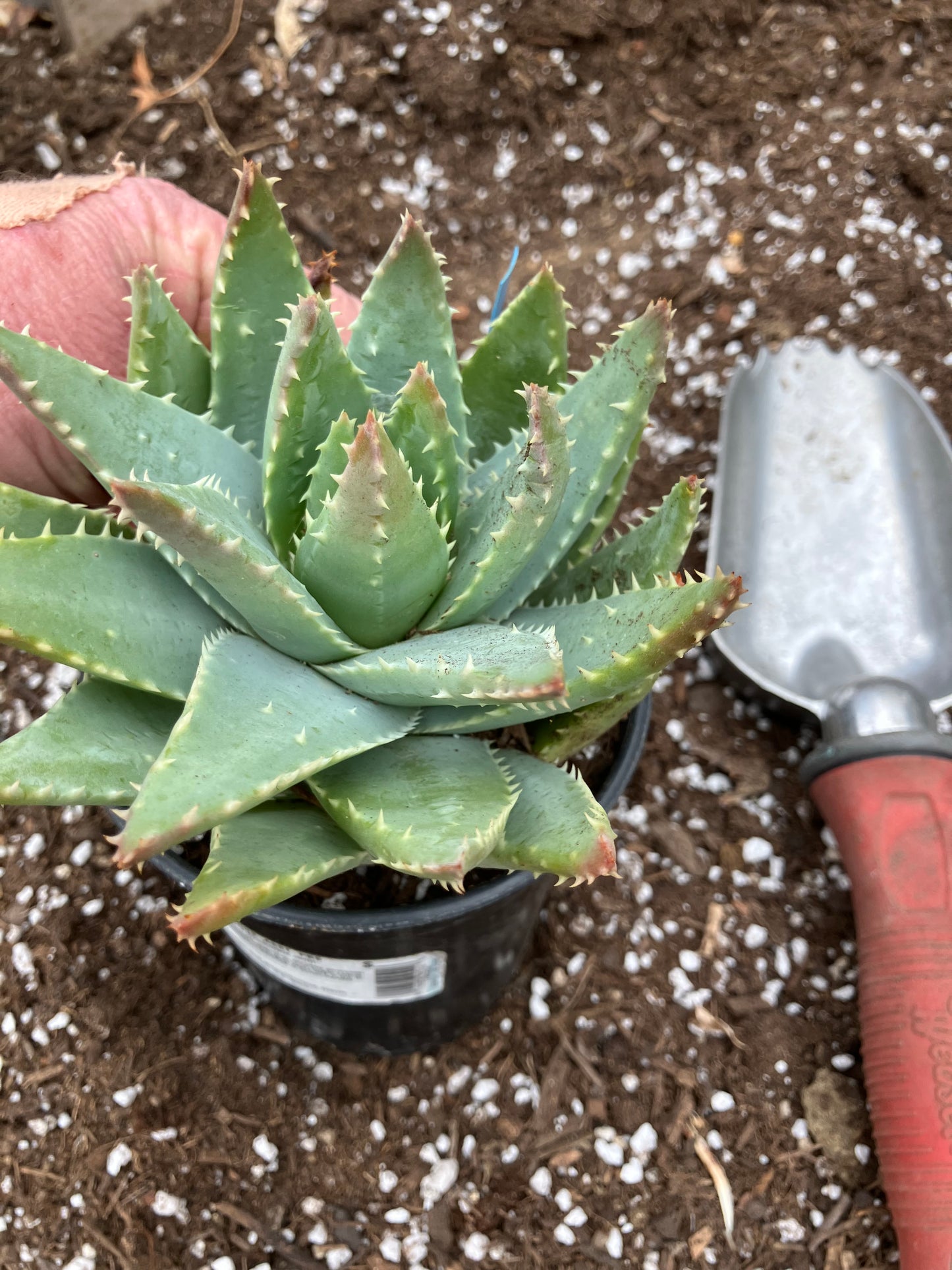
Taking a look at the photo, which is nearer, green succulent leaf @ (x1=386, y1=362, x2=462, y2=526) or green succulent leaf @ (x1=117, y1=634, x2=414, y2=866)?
green succulent leaf @ (x1=117, y1=634, x2=414, y2=866)

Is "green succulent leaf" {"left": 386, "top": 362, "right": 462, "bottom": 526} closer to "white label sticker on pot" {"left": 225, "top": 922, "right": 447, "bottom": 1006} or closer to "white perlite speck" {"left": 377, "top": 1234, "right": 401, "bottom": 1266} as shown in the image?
"white label sticker on pot" {"left": 225, "top": 922, "right": 447, "bottom": 1006}

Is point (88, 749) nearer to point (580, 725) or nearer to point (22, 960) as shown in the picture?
point (580, 725)

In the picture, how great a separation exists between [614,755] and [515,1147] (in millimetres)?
485

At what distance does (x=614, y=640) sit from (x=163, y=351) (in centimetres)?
42

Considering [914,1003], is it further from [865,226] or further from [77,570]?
[865,226]

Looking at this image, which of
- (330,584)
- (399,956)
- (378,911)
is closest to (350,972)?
(399,956)

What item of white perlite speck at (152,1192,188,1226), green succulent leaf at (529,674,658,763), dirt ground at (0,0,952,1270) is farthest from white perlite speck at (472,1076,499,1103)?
green succulent leaf at (529,674,658,763)

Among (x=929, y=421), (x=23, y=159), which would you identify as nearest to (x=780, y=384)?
(x=929, y=421)

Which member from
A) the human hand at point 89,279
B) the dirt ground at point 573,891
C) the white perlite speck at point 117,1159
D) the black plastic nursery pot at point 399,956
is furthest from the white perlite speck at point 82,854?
the human hand at point 89,279

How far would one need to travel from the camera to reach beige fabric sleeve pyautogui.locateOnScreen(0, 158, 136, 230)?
0.95 meters

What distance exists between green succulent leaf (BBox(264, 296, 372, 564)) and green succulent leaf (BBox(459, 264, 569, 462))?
14cm

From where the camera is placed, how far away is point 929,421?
1.37 metres

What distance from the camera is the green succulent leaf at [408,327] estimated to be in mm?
755

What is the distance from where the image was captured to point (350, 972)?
0.93 meters
